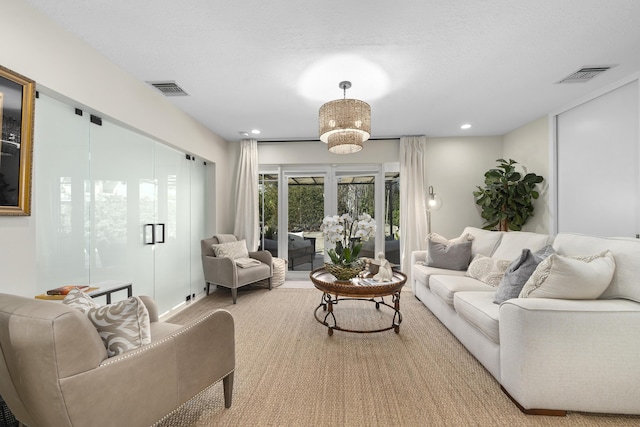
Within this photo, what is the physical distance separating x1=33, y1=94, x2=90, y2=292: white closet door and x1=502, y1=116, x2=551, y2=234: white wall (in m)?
5.28

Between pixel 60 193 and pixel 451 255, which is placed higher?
pixel 60 193

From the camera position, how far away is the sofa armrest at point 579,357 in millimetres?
1516

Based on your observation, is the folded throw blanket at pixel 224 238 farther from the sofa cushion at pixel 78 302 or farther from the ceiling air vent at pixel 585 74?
the ceiling air vent at pixel 585 74

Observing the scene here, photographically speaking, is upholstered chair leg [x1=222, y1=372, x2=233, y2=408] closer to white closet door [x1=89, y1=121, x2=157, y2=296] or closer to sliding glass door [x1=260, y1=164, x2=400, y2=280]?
white closet door [x1=89, y1=121, x2=157, y2=296]

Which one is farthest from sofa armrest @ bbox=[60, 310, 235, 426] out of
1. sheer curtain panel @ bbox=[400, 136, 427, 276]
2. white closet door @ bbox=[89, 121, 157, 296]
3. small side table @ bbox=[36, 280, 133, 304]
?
sheer curtain panel @ bbox=[400, 136, 427, 276]

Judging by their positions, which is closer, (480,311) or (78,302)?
(78,302)

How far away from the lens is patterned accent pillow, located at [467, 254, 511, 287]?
104 inches

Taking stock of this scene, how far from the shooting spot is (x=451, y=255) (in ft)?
11.0

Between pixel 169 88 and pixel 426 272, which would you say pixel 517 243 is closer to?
pixel 426 272

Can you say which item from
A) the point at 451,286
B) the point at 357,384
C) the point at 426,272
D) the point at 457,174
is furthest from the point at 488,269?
the point at 457,174

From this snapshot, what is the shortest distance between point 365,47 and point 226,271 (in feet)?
10.1

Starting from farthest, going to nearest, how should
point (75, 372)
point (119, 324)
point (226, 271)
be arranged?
point (226, 271)
point (119, 324)
point (75, 372)

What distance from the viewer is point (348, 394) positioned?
69.8 inches

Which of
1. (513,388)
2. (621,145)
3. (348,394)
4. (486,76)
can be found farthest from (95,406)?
(621,145)
